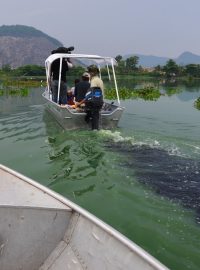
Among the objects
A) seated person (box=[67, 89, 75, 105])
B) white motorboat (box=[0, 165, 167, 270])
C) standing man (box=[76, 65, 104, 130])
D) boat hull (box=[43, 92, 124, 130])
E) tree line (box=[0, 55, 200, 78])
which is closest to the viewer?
white motorboat (box=[0, 165, 167, 270])

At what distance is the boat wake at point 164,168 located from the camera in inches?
257

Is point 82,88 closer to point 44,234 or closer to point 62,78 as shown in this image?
point 62,78

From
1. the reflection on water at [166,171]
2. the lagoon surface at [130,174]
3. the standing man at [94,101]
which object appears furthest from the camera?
the standing man at [94,101]

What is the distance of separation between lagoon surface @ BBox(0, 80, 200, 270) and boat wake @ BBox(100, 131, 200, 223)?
14 mm

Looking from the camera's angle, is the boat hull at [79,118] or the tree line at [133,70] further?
the tree line at [133,70]

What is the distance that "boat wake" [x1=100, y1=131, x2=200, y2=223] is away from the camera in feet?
21.4

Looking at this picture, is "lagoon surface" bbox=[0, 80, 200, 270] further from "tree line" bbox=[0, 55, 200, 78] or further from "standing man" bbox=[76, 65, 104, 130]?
"tree line" bbox=[0, 55, 200, 78]

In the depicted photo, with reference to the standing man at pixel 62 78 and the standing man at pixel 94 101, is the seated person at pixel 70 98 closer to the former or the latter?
the standing man at pixel 62 78

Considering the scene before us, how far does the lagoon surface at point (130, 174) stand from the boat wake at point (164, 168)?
1 centimetres

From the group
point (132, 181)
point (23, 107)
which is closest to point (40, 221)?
point (132, 181)

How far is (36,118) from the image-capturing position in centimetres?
1564

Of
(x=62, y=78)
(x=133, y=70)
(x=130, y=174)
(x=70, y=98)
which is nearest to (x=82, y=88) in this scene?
(x=62, y=78)

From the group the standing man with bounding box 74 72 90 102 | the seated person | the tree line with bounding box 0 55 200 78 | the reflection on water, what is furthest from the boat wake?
the tree line with bounding box 0 55 200 78

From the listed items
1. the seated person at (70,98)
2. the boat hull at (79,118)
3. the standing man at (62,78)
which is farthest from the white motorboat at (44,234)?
the seated person at (70,98)
